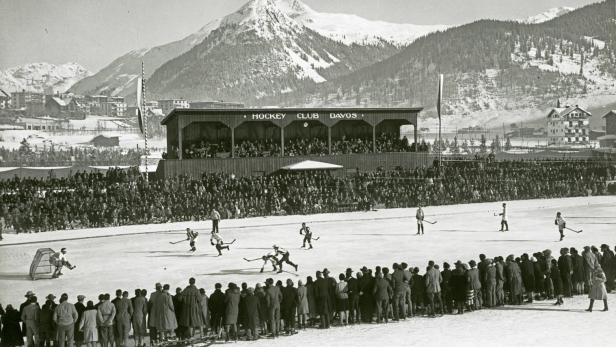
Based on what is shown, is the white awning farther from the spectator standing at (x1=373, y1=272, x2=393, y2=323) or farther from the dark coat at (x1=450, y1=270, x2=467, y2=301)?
the spectator standing at (x1=373, y1=272, x2=393, y2=323)

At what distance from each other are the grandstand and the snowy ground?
9157 mm

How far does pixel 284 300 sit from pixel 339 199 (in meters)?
26.8

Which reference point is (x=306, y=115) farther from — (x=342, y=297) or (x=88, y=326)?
(x=88, y=326)

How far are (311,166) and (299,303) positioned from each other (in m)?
30.9

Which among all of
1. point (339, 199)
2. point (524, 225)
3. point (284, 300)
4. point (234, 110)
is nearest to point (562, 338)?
point (284, 300)

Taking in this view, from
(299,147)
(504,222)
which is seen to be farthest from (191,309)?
(299,147)

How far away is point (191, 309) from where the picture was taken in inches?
587

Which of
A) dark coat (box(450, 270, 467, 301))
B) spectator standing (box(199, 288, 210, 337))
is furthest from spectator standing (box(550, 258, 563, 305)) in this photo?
spectator standing (box(199, 288, 210, 337))

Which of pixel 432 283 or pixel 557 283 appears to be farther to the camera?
pixel 557 283

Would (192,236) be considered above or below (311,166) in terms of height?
below

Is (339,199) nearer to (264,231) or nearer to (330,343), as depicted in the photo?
(264,231)

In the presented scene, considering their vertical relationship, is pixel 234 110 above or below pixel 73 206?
above

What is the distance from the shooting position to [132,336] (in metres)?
15.6

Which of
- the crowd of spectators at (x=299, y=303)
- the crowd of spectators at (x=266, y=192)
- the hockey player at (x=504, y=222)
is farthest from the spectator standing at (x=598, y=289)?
the crowd of spectators at (x=266, y=192)
